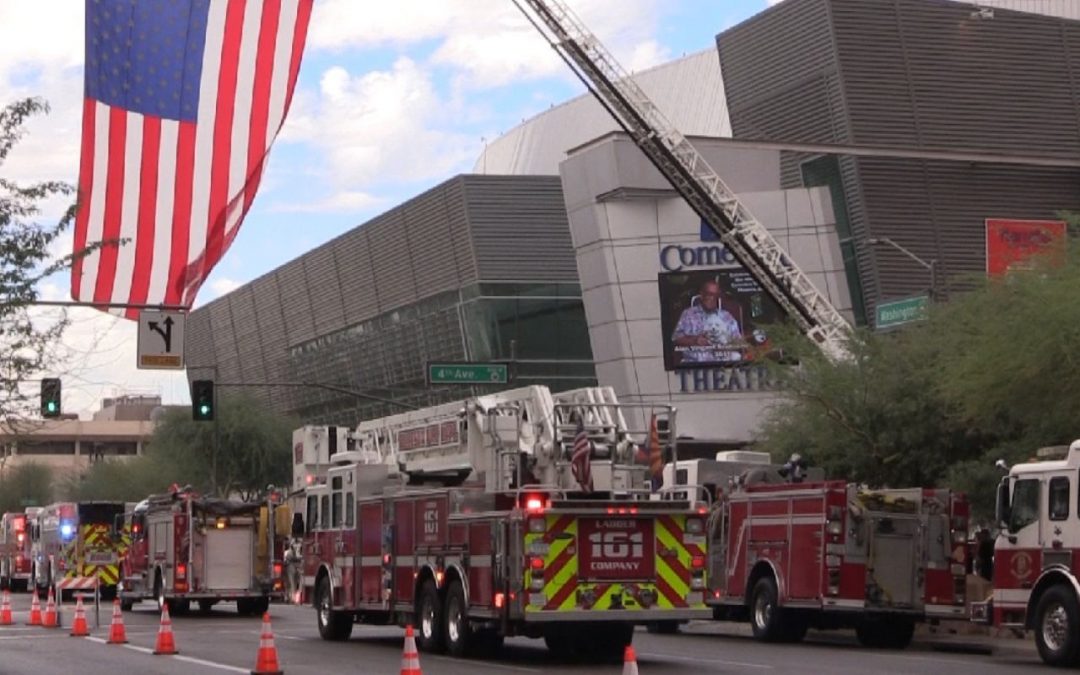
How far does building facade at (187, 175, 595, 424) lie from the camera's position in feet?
276

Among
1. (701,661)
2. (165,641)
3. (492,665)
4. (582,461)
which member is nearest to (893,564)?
(701,661)

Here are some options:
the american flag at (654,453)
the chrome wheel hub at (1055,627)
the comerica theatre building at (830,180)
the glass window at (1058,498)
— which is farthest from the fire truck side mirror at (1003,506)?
the comerica theatre building at (830,180)

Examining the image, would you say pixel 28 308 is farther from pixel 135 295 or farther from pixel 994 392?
pixel 994 392

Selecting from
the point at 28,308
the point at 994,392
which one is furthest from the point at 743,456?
the point at 28,308

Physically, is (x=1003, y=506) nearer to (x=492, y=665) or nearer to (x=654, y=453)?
(x=654, y=453)

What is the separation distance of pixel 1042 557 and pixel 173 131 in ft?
43.8

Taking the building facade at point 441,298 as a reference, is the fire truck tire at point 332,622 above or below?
below

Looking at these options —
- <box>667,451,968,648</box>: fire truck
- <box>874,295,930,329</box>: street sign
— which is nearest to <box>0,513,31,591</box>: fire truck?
<box>874,295,930,329</box>: street sign

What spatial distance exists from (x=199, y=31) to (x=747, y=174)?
4590cm

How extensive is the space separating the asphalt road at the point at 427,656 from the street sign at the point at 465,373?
1772 cm

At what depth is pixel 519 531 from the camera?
2534 centimetres

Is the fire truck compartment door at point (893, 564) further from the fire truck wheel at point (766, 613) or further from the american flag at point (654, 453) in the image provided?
the american flag at point (654, 453)

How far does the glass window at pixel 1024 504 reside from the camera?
26922mm

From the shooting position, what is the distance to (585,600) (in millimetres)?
25406
